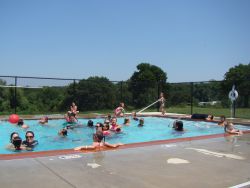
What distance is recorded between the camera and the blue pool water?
42.8ft

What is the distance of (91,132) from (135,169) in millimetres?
9152

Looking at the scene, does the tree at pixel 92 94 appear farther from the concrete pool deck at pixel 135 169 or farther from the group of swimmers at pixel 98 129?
the concrete pool deck at pixel 135 169

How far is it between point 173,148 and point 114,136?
5818mm

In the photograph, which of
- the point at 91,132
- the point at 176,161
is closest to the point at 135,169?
the point at 176,161

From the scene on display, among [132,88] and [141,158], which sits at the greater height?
[132,88]

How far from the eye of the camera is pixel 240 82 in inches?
1208

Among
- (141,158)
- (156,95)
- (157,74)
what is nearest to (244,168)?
(141,158)

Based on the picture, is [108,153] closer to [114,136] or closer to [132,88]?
[114,136]

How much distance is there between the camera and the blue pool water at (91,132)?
1304cm

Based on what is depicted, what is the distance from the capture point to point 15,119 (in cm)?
1336

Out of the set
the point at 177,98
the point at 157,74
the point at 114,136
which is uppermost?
the point at 157,74

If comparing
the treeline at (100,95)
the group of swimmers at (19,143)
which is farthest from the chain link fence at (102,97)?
the group of swimmers at (19,143)

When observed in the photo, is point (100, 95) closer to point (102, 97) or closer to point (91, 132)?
point (102, 97)

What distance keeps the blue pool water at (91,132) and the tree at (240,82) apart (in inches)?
341
